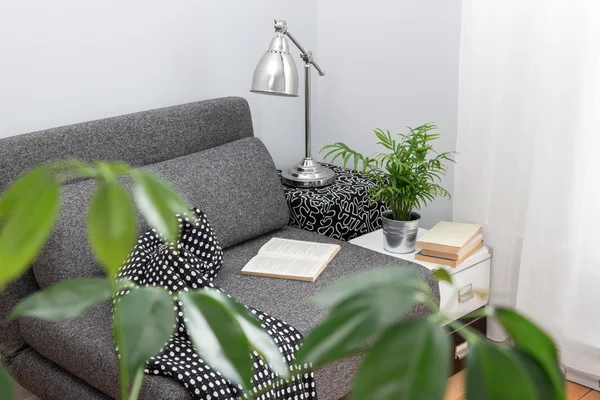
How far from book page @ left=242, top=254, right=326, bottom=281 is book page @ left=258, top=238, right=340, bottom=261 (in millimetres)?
28

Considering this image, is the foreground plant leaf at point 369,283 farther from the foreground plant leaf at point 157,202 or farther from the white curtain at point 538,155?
the white curtain at point 538,155

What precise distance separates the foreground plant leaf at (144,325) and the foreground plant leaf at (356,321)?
0.09 m

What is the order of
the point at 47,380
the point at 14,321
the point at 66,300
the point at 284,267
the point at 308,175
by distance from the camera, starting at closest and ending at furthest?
the point at 66,300
the point at 47,380
the point at 14,321
the point at 284,267
the point at 308,175

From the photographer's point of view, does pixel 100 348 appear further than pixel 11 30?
No

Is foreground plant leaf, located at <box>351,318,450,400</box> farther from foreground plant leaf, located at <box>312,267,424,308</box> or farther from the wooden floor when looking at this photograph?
the wooden floor

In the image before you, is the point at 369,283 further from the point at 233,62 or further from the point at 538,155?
the point at 233,62

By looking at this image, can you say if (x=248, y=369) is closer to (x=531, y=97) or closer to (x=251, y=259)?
(x=251, y=259)

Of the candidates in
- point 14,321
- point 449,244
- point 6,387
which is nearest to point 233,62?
point 449,244

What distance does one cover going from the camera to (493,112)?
8.27ft

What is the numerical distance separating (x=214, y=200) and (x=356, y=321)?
1.99 meters

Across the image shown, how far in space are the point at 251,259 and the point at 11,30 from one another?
0.97 meters

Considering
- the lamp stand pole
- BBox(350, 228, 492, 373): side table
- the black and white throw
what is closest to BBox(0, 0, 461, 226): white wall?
the lamp stand pole

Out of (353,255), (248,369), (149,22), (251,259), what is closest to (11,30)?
(149,22)

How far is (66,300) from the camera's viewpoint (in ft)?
1.60
